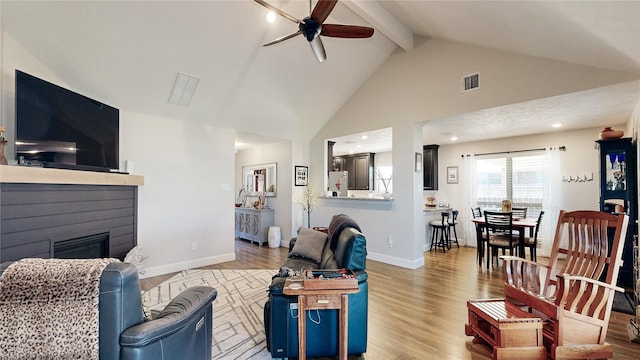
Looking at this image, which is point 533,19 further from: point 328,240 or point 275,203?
point 275,203

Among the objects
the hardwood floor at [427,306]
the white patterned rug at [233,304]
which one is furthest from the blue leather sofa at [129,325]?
the hardwood floor at [427,306]

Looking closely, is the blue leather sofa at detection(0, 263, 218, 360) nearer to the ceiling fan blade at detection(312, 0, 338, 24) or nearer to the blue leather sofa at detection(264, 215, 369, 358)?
the blue leather sofa at detection(264, 215, 369, 358)

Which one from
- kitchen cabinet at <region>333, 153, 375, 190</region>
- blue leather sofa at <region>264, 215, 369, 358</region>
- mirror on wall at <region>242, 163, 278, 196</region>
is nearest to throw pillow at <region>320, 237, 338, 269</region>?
blue leather sofa at <region>264, 215, 369, 358</region>

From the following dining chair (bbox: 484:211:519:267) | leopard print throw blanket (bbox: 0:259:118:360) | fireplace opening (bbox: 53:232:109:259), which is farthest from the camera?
dining chair (bbox: 484:211:519:267)

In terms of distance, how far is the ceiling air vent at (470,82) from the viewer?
3.67 m

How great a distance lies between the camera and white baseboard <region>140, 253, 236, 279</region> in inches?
158

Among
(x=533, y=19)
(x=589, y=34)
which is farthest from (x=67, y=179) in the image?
(x=589, y=34)

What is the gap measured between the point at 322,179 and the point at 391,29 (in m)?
3.09

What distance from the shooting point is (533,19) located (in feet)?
8.22

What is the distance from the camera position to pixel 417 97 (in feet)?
14.2

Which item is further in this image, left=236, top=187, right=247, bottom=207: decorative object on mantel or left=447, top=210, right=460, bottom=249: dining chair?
left=236, top=187, right=247, bottom=207: decorative object on mantel

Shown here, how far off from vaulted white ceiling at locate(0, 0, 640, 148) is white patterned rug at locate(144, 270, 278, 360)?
2.48 meters

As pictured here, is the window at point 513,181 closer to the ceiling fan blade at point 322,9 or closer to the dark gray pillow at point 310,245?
the dark gray pillow at point 310,245

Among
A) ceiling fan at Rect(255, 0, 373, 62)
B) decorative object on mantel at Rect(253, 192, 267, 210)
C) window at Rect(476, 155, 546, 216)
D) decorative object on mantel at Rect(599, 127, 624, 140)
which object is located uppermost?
ceiling fan at Rect(255, 0, 373, 62)
